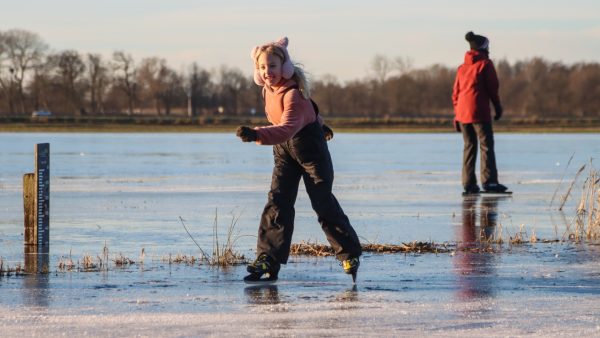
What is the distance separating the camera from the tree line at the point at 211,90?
383ft

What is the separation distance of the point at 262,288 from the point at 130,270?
1.12 metres

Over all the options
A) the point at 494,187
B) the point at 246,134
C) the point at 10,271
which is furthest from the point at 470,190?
the point at 246,134

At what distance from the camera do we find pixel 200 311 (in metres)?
6.38

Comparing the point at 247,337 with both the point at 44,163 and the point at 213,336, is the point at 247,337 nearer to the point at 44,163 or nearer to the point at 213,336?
the point at 213,336

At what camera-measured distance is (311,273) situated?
26.0 feet

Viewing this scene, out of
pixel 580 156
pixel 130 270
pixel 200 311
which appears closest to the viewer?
pixel 200 311

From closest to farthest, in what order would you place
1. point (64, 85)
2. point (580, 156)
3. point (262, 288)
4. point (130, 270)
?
point (262, 288)
point (130, 270)
point (580, 156)
point (64, 85)

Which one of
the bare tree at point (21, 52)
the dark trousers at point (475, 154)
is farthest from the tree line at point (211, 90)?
the dark trousers at point (475, 154)

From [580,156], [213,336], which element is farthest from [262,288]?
[580,156]

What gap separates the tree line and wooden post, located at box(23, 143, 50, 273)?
102211 millimetres

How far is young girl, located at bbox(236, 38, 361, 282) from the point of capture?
7.48m

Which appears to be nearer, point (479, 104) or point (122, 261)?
point (122, 261)

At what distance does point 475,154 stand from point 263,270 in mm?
8070

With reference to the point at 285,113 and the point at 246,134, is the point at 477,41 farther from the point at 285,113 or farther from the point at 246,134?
the point at 246,134
